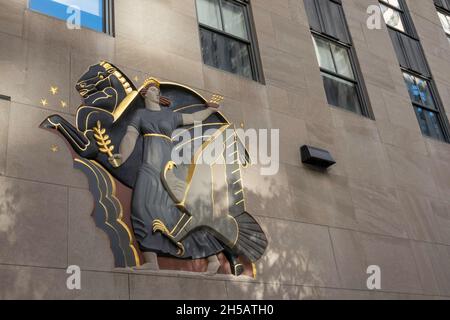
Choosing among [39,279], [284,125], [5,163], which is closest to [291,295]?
[284,125]

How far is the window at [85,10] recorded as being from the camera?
34.0ft

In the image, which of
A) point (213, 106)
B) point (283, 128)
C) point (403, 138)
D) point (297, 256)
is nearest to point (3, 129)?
point (213, 106)

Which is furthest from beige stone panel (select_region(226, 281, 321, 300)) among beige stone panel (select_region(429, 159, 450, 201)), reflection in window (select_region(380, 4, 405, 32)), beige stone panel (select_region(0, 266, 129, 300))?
reflection in window (select_region(380, 4, 405, 32))

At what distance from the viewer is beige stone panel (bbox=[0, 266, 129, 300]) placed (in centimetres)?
769

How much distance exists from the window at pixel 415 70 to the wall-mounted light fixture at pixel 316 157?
484cm

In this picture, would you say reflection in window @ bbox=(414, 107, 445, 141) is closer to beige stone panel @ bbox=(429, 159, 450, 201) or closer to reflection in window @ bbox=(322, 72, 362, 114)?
beige stone panel @ bbox=(429, 159, 450, 201)

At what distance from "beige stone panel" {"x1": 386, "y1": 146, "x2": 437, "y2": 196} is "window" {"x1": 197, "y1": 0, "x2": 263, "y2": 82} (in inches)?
157

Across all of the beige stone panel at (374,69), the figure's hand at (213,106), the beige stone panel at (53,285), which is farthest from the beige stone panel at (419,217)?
the beige stone panel at (53,285)

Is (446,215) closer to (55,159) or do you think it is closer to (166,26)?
(166,26)

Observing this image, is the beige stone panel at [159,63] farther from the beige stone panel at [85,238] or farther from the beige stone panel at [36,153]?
the beige stone panel at [85,238]

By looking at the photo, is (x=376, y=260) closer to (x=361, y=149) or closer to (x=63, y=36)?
(x=361, y=149)

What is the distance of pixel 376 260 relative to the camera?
1217cm

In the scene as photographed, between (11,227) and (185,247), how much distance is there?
2.74 metres

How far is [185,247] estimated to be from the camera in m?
9.55
